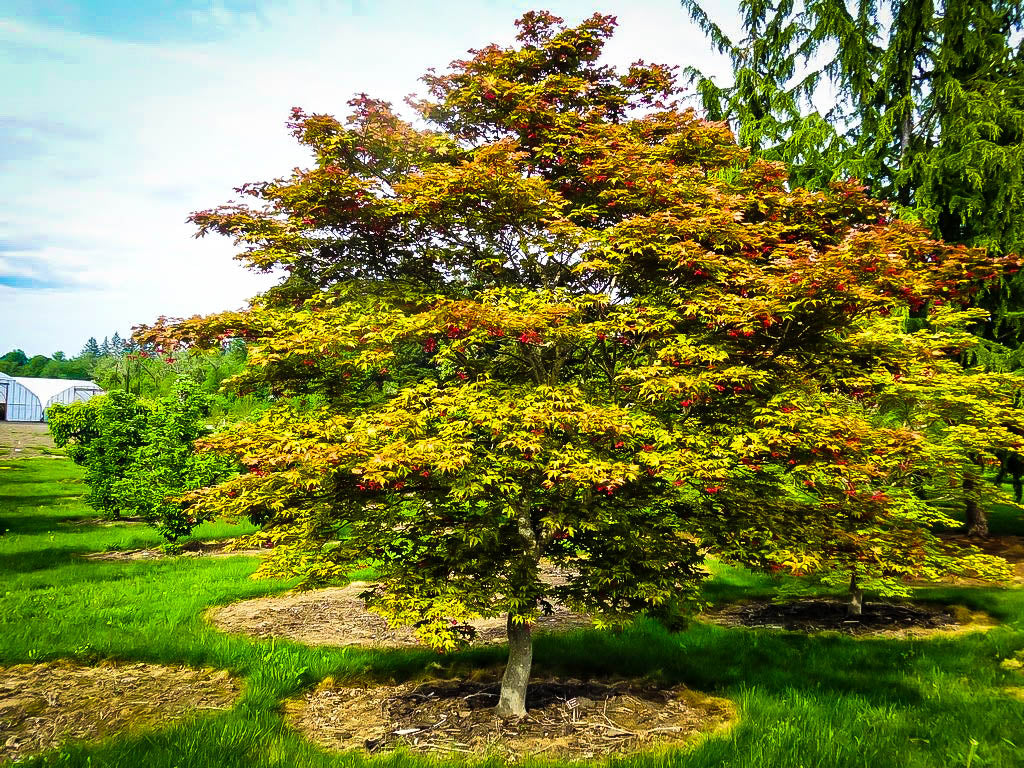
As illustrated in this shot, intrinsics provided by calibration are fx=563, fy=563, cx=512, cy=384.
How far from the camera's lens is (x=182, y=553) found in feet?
58.1

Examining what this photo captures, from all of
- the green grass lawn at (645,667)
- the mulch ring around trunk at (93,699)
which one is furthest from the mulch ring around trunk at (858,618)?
the mulch ring around trunk at (93,699)

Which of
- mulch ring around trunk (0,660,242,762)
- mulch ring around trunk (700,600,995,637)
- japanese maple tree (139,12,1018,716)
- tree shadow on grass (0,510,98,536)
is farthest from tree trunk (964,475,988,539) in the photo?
tree shadow on grass (0,510,98,536)

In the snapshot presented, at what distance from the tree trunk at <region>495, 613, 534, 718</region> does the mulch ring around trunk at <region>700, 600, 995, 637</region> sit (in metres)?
5.86

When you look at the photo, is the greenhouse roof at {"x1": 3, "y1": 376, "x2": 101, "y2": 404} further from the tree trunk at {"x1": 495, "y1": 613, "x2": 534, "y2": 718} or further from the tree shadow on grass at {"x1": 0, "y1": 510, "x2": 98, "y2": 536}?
the tree trunk at {"x1": 495, "y1": 613, "x2": 534, "y2": 718}

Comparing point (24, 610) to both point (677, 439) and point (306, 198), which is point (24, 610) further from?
point (677, 439)

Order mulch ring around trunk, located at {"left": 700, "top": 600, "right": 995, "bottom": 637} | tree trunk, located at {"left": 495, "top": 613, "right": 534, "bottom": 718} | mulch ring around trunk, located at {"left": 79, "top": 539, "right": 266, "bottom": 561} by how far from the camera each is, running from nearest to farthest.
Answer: tree trunk, located at {"left": 495, "top": 613, "right": 534, "bottom": 718}, mulch ring around trunk, located at {"left": 700, "top": 600, "right": 995, "bottom": 637}, mulch ring around trunk, located at {"left": 79, "top": 539, "right": 266, "bottom": 561}

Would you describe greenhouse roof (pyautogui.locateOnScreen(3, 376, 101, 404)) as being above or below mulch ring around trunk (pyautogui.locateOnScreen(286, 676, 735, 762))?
above

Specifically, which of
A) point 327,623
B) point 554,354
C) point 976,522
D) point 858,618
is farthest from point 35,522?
point 976,522

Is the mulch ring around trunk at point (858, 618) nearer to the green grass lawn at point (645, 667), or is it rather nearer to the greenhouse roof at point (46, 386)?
the green grass lawn at point (645, 667)

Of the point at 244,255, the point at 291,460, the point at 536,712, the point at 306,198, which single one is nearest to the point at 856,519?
the point at 536,712

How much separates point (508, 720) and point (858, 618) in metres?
9.03

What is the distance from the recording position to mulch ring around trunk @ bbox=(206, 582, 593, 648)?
1008cm

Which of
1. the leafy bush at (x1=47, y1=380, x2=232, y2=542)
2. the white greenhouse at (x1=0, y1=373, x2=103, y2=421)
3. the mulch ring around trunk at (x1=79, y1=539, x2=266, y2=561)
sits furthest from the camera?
the white greenhouse at (x1=0, y1=373, x2=103, y2=421)

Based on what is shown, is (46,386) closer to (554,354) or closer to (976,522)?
(554,354)
